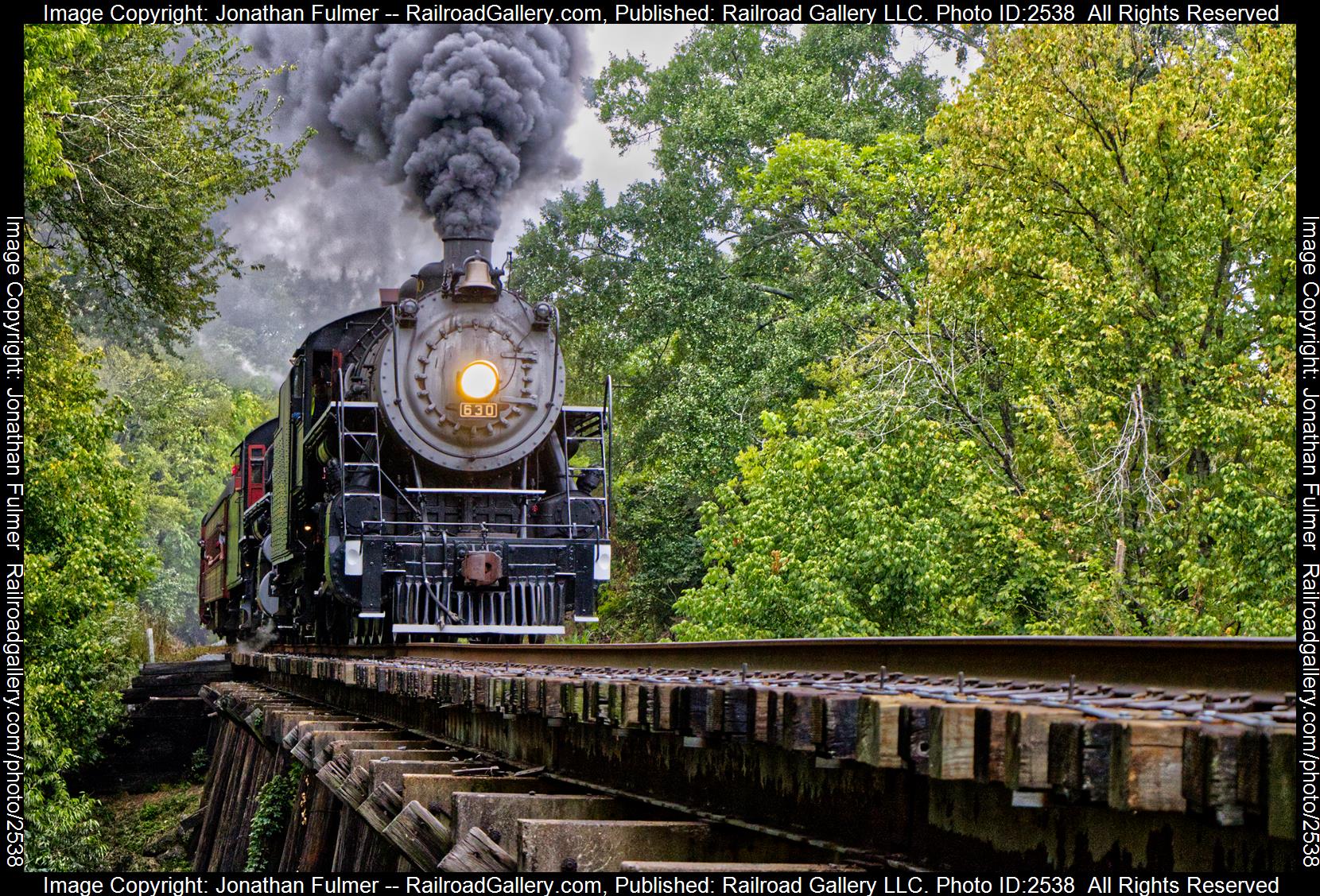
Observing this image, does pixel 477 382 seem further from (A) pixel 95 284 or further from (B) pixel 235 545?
(B) pixel 235 545

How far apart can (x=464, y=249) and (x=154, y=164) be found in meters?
4.78

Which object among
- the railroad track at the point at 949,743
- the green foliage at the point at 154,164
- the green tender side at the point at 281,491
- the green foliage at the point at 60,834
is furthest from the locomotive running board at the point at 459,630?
the green foliage at the point at 154,164

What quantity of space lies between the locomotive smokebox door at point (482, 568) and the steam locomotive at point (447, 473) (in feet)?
0.04

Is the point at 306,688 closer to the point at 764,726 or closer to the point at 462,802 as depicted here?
the point at 462,802

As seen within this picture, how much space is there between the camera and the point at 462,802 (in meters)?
4.84

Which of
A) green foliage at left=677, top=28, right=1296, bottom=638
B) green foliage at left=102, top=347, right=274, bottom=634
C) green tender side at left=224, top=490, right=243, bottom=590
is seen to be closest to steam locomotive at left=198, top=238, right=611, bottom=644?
green foliage at left=677, top=28, right=1296, bottom=638

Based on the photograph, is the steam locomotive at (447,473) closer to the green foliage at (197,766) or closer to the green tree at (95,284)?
the green tree at (95,284)

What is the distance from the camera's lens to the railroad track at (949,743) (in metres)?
2.47

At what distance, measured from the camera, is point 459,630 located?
11562mm

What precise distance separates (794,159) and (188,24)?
857 centimetres

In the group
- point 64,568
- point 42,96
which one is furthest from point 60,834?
point 42,96

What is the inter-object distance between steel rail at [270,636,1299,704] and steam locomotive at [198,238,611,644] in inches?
196

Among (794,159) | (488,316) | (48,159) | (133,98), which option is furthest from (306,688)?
(794,159)

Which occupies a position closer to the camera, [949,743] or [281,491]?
[949,743]
